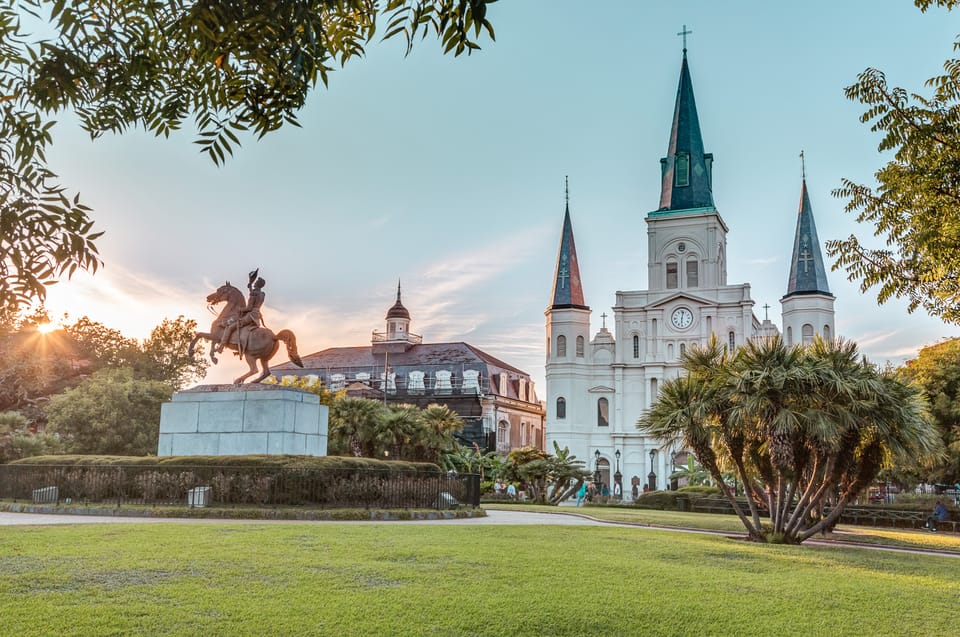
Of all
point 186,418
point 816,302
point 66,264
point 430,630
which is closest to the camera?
point 66,264

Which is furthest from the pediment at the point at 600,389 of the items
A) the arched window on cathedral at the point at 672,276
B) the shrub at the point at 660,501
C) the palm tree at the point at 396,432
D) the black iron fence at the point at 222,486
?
the black iron fence at the point at 222,486

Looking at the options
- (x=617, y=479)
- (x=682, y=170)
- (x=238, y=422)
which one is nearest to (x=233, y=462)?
(x=238, y=422)

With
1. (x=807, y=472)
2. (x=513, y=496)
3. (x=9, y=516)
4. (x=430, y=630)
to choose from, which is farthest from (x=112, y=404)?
(x=430, y=630)

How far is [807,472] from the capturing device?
17.7 meters

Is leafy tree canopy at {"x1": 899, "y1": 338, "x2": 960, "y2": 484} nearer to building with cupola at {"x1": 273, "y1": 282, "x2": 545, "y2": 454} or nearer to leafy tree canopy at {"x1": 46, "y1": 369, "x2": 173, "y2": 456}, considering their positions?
leafy tree canopy at {"x1": 46, "y1": 369, "x2": 173, "y2": 456}

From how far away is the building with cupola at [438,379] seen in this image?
73.2m


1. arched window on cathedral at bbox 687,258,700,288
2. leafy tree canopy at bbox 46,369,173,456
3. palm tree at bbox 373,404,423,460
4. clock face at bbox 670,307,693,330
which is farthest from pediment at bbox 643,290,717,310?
leafy tree canopy at bbox 46,369,173,456

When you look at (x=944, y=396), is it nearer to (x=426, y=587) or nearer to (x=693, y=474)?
(x=693, y=474)

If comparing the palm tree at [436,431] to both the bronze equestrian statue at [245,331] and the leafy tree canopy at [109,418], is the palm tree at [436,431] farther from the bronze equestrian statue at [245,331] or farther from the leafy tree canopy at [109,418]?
the bronze equestrian statue at [245,331]

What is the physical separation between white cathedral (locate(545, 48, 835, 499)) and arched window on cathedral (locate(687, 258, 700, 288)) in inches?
3.2

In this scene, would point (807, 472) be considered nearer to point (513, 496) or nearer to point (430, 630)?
point (430, 630)

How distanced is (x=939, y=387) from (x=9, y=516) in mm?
32414

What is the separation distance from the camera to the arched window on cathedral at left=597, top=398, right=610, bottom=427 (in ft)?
224

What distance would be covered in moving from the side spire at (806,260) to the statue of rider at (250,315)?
5343cm
